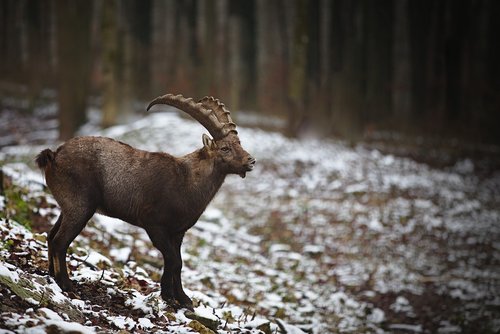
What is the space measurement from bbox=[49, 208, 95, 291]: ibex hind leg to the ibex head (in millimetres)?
1484

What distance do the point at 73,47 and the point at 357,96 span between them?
10.1m

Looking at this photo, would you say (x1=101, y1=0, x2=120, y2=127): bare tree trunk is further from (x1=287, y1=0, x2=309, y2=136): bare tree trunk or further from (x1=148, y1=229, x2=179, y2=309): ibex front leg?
(x1=148, y1=229, x2=179, y2=309): ibex front leg

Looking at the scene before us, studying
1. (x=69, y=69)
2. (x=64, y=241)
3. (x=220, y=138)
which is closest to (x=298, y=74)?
(x=69, y=69)

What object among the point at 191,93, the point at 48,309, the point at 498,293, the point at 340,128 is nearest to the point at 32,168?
the point at 48,309

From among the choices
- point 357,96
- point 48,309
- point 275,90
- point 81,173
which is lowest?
point 48,309

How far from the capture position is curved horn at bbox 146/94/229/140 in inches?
233

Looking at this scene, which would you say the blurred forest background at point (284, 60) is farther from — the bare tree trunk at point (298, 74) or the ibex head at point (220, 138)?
the ibex head at point (220, 138)

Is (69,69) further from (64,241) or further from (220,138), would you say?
(64,241)

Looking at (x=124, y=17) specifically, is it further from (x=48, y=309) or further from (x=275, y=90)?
(x=48, y=309)

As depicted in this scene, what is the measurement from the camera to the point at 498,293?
9508 millimetres

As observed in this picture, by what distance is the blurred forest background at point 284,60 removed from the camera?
18.2 m

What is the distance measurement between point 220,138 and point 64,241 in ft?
6.46

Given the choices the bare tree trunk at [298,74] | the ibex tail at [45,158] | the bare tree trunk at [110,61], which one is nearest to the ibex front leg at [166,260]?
the ibex tail at [45,158]

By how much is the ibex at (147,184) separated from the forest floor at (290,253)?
456mm
